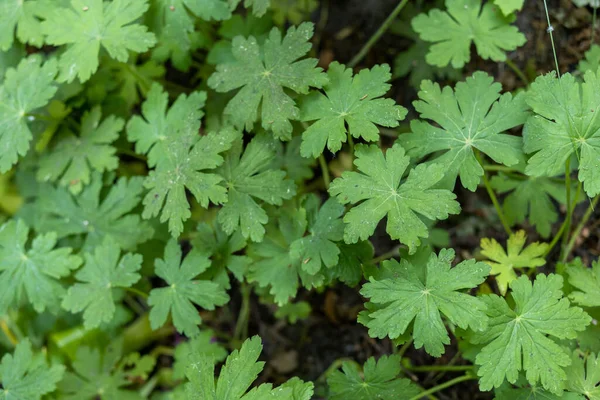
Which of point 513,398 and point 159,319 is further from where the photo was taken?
point 159,319

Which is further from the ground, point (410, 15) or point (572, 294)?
point (410, 15)

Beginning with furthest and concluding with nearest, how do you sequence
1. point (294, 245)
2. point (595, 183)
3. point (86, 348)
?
point (86, 348)
point (294, 245)
point (595, 183)

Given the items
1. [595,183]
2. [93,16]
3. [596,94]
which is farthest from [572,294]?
[93,16]

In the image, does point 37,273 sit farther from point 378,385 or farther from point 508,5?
point 508,5

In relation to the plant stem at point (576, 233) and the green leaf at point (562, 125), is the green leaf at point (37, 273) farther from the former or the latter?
the plant stem at point (576, 233)

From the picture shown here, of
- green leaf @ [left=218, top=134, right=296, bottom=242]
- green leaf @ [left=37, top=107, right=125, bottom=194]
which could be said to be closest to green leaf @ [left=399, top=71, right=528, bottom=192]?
green leaf @ [left=218, top=134, right=296, bottom=242]

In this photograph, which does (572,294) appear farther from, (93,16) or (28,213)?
(28,213)

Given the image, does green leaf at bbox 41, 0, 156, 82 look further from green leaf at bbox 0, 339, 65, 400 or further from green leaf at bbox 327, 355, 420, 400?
green leaf at bbox 327, 355, 420, 400
